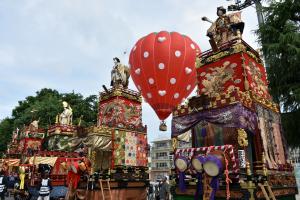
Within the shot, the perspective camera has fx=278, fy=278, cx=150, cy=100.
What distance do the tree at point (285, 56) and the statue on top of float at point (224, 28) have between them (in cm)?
243

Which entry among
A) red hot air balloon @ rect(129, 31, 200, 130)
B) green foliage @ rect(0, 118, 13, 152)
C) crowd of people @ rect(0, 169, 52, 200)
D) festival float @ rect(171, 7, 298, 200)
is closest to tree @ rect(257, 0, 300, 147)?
festival float @ rect(171, 7, 298, 200)

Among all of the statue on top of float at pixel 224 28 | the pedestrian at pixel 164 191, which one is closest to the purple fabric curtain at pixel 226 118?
the statue on top of float at pixel 224 28

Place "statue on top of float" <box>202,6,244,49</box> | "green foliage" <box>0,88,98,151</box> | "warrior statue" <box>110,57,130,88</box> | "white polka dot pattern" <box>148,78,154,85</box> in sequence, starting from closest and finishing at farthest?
"statue on top of float" <box>202,6,244,49</box>, "white polka dot pattern" <box>148,78,154,85</box>, "warrior statue" <box>110,57,130,88</box>, "green foliage" <box>0,88,98,151</box>

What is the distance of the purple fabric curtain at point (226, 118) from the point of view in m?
10.2

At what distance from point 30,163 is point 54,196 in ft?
14.3

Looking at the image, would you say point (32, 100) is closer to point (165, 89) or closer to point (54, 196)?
point (54, 196)

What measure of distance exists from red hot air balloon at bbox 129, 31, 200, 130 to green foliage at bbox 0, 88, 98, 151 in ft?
50.0

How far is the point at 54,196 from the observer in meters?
19.0

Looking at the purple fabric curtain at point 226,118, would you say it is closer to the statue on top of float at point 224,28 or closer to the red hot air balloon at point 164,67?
the statue on top of float at point 224,28

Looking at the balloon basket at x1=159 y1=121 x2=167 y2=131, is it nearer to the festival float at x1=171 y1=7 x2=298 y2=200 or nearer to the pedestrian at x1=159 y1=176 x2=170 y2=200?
the pedestrian at x1=159 y1=176 x2=170 y2=200

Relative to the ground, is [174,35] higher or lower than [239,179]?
higher

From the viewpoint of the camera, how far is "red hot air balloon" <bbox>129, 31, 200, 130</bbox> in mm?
18312

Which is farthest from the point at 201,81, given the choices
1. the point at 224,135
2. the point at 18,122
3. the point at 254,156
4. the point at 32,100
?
the point at 32,100

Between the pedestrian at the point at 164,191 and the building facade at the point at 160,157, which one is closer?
the pedestrian at the point at 164,191
